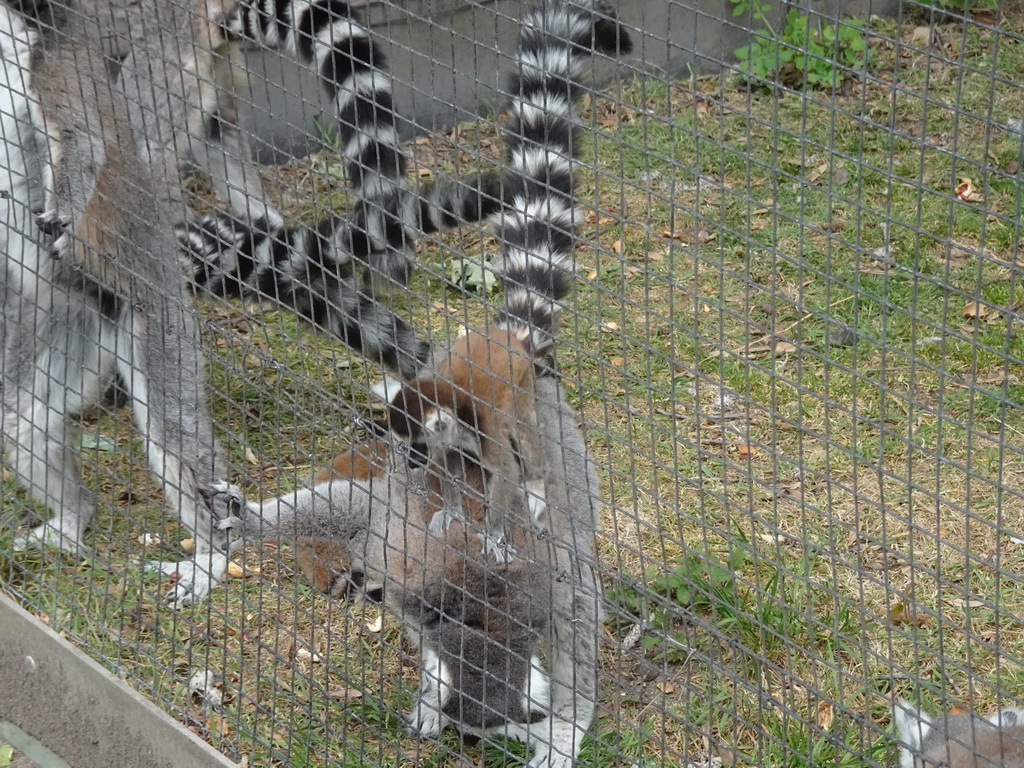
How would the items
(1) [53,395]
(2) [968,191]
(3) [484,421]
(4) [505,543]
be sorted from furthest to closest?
(2) [968,191] < (1) [53,395] < (3) [484,421] < (4) [505,543]

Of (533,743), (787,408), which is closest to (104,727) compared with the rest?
(533,743)

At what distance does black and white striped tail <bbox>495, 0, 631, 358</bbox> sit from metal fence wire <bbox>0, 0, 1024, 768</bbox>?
0.06ft

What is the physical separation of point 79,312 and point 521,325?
5.28 feet

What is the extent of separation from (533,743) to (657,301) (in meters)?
2.44

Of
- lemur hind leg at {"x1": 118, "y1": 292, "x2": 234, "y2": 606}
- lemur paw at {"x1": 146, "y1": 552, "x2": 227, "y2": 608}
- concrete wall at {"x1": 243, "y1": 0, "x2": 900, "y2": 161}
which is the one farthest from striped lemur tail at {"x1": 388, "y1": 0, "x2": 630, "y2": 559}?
concrete wall at {"x1": 243, "y1": 0, "x2": 900, "y2": 161}

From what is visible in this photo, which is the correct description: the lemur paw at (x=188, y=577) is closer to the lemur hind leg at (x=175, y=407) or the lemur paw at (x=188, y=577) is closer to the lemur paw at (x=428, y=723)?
the lemur hind leg at (x=175, y=407)

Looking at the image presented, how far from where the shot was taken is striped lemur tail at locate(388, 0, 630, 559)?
9.25 feet

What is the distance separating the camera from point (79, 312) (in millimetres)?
4051

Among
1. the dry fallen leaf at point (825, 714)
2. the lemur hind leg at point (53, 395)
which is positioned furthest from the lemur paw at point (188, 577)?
the dry fallen leaf at point (825, 714)

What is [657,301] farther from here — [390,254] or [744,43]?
[744,43]

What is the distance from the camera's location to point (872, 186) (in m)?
5.97

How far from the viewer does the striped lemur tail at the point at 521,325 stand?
282 centimetres

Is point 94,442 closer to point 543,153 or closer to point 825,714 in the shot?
point 543,153

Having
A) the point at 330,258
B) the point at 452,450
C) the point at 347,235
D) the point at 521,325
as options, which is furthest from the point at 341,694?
the point at 330,258
